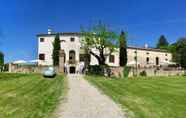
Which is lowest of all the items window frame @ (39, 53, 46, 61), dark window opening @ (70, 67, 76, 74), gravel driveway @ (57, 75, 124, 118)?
gravel driveway @ (57, 75, 124, 118)

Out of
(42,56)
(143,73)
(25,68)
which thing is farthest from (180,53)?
(25,68)

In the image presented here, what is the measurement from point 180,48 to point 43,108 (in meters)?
65.3

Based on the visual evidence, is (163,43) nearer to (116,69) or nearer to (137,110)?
(116,69)

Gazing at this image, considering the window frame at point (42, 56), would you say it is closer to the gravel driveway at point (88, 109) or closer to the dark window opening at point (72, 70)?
the dark window opening at point (72, 70)

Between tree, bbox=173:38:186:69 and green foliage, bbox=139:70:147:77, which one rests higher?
tree, bbox=173:38:186:69

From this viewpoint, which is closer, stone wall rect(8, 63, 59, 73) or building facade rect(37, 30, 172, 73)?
stone wall rect(8, 63, 59, 73)

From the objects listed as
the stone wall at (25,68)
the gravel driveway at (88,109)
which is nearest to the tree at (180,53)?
the stone wall at (25,68)

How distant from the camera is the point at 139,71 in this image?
195ft

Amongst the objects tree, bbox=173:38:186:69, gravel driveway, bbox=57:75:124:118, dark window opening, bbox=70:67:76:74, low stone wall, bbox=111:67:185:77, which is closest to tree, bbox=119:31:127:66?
low stone wall, bbox=111:67:185:77

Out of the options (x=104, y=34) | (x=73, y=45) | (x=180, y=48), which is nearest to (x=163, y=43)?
(x=180, y=48)

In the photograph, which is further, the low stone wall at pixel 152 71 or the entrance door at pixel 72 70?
the entrance door at pixel 72 70

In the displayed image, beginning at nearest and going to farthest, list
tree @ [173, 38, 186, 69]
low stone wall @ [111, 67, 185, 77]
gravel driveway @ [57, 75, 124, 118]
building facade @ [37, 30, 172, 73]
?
gravel driveway @ [57, 75, 124, 118] → low stone wall @ [111, 67, 185, 77] → building facade @ [37, 30, 172, 73] → tree @ [173, 38, 186, 69]

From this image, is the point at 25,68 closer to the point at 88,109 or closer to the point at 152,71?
the point at 152,71

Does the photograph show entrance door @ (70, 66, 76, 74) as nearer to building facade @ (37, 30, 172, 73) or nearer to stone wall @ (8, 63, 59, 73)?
building facade @ (37, 30, 172, 73)
